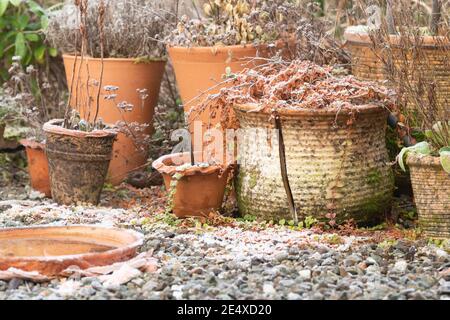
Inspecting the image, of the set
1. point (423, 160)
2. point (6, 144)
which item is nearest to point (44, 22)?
point (6, 144)

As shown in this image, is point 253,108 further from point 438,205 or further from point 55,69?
point 55,69

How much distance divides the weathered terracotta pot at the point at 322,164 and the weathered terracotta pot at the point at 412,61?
33 cm

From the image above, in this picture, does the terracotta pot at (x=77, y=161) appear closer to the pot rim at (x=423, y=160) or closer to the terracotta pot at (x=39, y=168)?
the terracotta pot at (x=39, y=168)

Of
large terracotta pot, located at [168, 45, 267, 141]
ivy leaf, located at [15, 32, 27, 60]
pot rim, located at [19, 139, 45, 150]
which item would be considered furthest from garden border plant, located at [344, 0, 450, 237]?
ivy leaf, located at [15, 32, 27, 60]

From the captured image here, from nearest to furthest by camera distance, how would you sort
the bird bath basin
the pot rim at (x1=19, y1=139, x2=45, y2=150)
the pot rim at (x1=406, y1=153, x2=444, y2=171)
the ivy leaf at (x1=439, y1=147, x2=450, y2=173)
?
the bird bath basin, the ivy leaf at (x1=439, y1=147, x2=450, y2=173), the pot rim at (x1=406, y1=153, x2=444, y2=171), the pot rim at (x1=19, y1=139, x2=45, y2=150)

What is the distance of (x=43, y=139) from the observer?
6.51 meters

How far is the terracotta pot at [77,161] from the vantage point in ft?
19.1

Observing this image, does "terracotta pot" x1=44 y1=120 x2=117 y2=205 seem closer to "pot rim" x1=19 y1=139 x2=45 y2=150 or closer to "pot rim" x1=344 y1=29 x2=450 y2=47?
"pot rim" x1=19 y1=139 x2=45 y2=150

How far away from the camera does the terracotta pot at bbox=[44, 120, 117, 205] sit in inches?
229

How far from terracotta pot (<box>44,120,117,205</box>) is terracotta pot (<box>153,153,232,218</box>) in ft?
1.62

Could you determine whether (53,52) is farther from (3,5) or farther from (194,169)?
(194,169)
